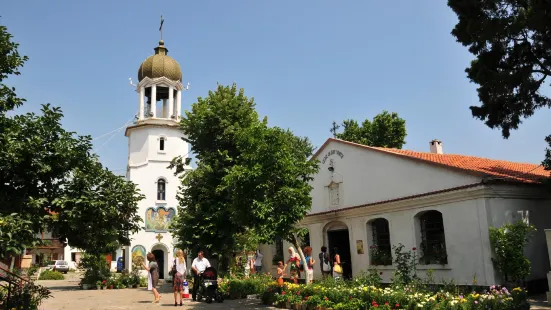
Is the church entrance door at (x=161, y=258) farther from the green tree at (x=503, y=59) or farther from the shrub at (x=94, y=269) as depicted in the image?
the green tree at (x=503, y=59)

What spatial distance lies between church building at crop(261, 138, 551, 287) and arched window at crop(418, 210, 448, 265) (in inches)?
1.4

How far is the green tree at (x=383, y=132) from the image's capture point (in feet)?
118

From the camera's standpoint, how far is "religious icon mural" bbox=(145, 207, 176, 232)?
114 feet

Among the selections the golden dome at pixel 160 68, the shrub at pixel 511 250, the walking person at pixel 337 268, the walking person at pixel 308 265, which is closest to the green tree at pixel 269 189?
the walking person at pixel 308 265

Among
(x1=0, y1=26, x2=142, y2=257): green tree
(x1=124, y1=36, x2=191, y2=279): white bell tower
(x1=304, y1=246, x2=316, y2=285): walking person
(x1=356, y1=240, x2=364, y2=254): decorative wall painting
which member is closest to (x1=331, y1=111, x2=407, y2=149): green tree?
(x1=124, y1=36, x2=191, y2=279): white bell tower

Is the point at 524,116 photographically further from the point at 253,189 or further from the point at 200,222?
the point at 200,222

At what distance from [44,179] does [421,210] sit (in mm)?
11985

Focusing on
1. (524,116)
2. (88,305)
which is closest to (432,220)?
(524,116)

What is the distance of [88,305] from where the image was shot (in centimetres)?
1603

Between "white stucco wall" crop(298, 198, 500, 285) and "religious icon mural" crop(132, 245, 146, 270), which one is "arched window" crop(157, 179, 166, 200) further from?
"white stucco wall" crop(298, 198, 500, 285)

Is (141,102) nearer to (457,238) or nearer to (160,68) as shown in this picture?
(160,68)

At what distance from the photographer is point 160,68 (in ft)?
119

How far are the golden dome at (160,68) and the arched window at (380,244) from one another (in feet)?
77.7

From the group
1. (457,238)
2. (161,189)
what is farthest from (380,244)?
(161,189)
